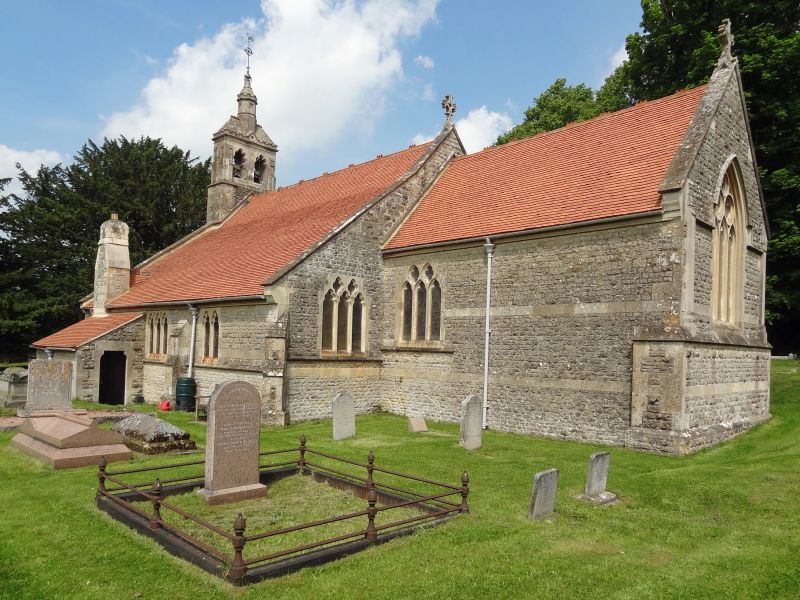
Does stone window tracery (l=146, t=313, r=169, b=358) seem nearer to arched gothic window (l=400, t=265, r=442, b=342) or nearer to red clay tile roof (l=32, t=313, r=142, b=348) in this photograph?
red clay tile roof (l=32, t=313, r=142, b=348)

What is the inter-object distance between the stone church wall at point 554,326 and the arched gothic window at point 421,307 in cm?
40

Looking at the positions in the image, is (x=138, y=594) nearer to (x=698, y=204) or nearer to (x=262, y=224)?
(x=698, y=204)

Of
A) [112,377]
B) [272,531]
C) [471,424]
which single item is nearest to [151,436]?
[471,424]

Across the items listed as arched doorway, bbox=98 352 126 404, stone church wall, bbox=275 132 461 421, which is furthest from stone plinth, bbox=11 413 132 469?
arched doorway, bbox=98 352 126 404

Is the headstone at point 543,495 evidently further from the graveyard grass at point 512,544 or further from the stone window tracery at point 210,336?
the stone window tracery at point 210,336

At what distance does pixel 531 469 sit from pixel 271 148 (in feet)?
80.1

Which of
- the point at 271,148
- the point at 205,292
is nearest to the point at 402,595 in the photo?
the point at 205,292

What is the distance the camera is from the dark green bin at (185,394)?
1966cm

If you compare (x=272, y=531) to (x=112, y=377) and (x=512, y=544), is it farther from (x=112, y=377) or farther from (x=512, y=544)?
A: (x=112, y=377)

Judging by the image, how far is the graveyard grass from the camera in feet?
20.6

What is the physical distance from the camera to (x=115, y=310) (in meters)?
25.1

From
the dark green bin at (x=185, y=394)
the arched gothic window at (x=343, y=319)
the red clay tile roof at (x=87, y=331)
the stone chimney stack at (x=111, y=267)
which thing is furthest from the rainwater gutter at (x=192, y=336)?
the stone chimney stack at (x=111, y=267)


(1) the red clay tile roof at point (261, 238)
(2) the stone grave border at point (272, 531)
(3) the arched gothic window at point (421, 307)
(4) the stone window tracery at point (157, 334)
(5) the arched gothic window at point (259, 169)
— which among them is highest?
(5) the arched gothic window at point (259, 169)

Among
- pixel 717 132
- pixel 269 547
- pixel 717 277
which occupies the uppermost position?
pixel 717 132
